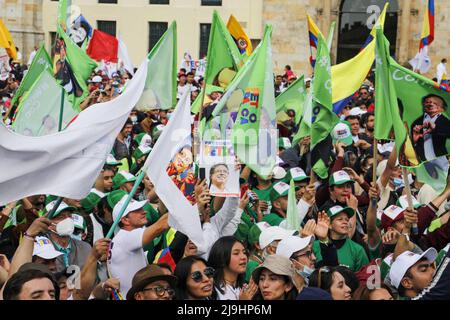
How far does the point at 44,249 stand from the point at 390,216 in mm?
3346

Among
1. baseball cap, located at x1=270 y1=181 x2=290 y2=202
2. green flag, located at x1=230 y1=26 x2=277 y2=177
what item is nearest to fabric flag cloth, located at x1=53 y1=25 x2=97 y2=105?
green flag, located at x1=230 y1=26 x2=277 y2=177

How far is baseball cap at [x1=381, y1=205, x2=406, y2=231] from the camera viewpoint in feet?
29.5

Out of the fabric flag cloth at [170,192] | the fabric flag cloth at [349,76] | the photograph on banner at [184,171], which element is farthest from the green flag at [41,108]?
the fabric flag cloth at [349,76]

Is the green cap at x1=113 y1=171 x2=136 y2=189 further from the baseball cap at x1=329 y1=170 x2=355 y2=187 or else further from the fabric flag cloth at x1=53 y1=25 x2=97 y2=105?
the fabric flag cloth at x1=53 y1=25 x2=97 y2=105

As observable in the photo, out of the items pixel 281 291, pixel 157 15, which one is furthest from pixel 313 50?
pixel 157 15

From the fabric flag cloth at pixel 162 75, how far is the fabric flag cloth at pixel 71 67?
2.04 m

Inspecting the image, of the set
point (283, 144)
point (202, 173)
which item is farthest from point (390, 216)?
point (283, 144)

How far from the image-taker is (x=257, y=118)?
9859 mm

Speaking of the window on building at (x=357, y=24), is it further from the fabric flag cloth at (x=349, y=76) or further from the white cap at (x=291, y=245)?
the white cap at (x=291, y=245)

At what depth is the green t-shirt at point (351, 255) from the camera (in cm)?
842

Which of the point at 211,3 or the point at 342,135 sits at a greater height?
the point at 211,3

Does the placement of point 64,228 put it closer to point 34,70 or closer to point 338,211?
point 338,211

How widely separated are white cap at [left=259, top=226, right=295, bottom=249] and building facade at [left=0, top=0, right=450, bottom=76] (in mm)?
23768

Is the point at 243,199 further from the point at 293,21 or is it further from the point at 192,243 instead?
the point at 293,21
